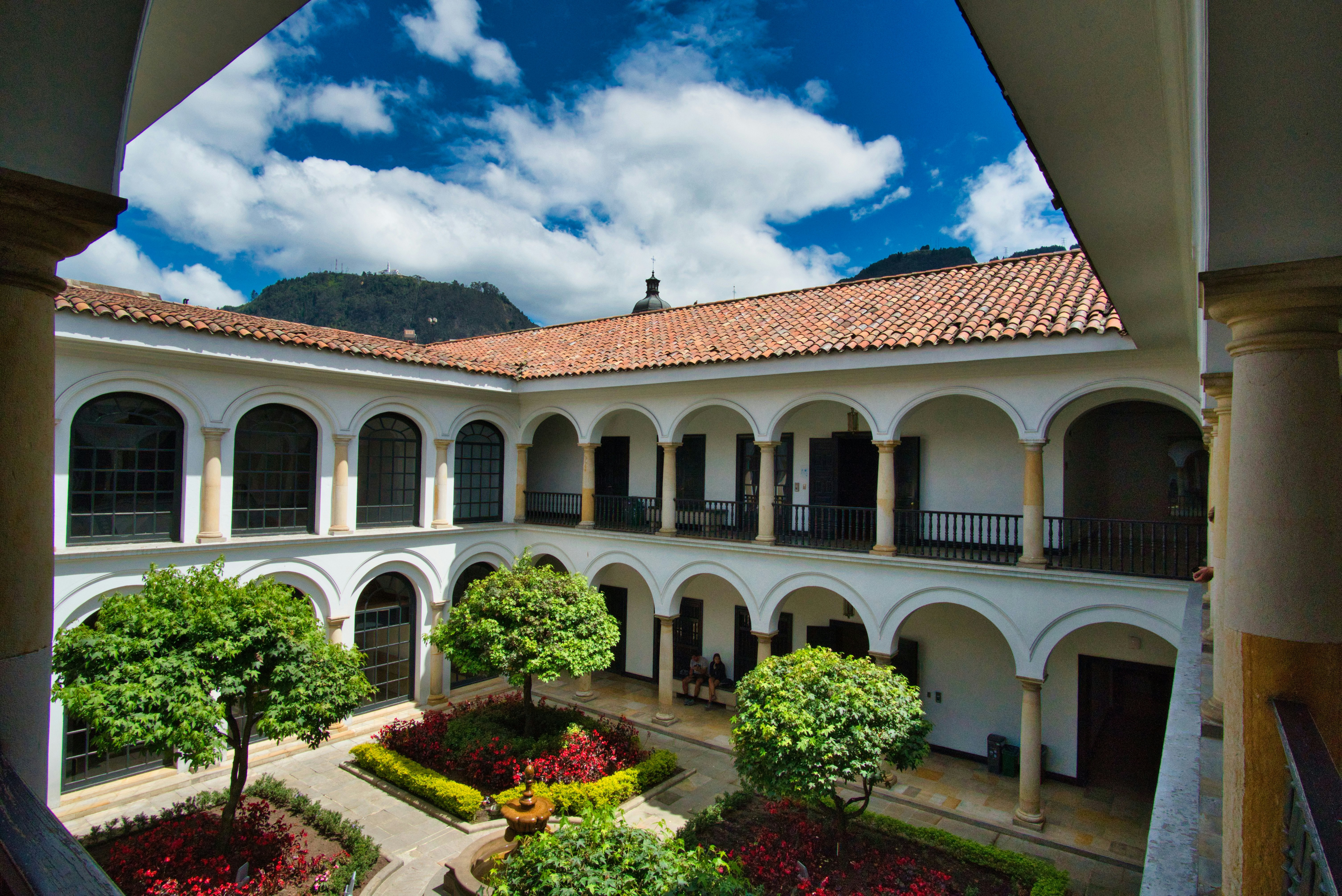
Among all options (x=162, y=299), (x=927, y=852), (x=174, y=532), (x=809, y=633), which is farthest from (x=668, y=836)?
(x=162, y=299)

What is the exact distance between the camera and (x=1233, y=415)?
2578 mm

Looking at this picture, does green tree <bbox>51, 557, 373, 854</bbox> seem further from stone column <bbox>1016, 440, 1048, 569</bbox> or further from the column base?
stone column <bbox>1016, 440, 1048, 569</bbox>

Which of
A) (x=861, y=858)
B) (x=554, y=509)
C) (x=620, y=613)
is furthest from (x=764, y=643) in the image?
(x=554, y=509)

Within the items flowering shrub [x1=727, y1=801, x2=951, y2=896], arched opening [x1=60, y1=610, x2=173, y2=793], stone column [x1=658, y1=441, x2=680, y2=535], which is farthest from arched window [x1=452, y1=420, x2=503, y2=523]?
flowering shrub [x1=727, y1=801, x2=951, y2=896]

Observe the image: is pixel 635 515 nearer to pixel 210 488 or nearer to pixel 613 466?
pixel 613 466

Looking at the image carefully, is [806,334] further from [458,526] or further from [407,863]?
[407,863]

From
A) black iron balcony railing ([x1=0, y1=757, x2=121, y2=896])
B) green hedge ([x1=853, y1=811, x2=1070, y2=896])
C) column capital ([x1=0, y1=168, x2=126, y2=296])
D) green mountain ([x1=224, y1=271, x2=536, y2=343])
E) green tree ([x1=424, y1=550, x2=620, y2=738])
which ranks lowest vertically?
green hedge ([x1=853, y1=811, x2=1070, y2=896])

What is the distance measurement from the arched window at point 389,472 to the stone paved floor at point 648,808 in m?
4.16

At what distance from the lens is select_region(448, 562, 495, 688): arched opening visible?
1491cm

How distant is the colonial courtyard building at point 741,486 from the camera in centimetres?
1016

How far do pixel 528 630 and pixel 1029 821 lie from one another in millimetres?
7675

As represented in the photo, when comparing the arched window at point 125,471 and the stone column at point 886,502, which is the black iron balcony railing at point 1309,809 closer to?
the stone column at point 886,502

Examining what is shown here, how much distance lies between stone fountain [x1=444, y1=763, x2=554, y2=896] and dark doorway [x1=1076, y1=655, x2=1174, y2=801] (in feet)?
28.2

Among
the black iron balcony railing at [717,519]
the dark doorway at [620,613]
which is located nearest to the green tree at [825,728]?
the black iron balcony railing at [717,519]
